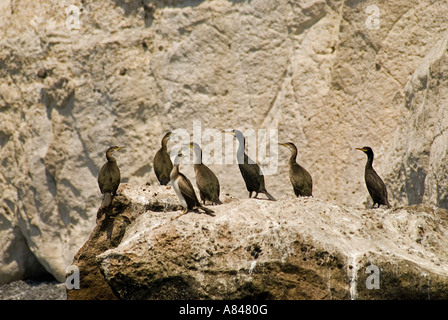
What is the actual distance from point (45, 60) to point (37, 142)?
168 centimetres

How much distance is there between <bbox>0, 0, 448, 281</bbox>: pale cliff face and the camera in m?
12.8

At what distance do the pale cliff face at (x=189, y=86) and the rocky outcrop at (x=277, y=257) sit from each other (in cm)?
448

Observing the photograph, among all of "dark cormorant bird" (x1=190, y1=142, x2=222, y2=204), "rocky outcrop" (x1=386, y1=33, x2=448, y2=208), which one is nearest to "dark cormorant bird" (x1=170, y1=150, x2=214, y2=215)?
"dark cormorant bird" (x1=190, y1=142, x2=222, y2=204)

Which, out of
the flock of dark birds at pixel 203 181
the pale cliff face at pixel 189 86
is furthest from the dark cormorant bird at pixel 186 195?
the pale cliff face at pixel 189 86

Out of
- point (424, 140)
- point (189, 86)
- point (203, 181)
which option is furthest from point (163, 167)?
point (424, 140)

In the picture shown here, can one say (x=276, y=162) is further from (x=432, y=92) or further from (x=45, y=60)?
(x=45, y=60)

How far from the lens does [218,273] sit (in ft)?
24.2

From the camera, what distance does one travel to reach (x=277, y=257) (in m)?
7.35

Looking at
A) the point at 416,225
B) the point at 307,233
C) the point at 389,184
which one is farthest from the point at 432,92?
the point at 307,233

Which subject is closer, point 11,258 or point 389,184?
point 389,184

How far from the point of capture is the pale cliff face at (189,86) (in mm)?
12828

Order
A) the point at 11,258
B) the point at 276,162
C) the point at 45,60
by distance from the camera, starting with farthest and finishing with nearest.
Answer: the point at 11,258 → the point at 45,60 → the point at 276,162

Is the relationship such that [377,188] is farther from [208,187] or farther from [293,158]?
[208,187]

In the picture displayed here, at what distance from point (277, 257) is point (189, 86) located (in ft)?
23.2
